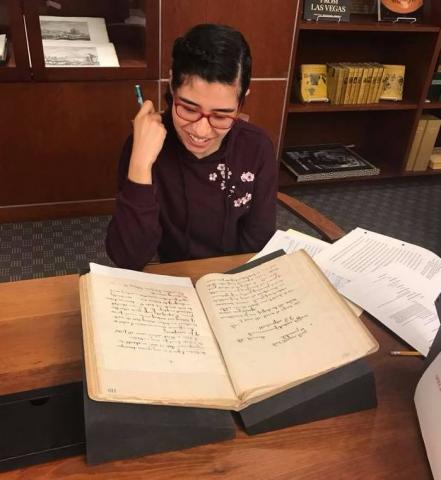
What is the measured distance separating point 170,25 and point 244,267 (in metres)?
1.47

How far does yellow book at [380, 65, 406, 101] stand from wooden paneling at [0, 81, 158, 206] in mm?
1338

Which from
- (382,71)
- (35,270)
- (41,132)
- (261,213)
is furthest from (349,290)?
(382,71)

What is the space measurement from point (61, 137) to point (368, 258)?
1574mm

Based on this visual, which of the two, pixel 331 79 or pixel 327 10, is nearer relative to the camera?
pixel 327 10

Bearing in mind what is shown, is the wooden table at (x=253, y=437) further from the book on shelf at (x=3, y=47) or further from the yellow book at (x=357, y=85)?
the yellow book at (x=357, y=85)

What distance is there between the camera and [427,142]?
286cm

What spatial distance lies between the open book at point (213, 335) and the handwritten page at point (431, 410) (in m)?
0.08

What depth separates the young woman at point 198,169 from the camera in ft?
3.10

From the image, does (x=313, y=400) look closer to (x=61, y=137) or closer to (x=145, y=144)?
(x=145, y=144)

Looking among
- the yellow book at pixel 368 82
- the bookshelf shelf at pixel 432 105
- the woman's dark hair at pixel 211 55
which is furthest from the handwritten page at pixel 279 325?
the bookshelf shelf at pixel 432 105

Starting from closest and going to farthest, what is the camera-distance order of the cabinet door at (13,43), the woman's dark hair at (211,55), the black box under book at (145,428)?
the black box under book at (145,428) < the woman's dark hair at (211,55) < the cabinet door at (13,43)

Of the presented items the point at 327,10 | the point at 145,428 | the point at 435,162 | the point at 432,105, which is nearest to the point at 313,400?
the point at 145,428

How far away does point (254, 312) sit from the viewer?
76cm

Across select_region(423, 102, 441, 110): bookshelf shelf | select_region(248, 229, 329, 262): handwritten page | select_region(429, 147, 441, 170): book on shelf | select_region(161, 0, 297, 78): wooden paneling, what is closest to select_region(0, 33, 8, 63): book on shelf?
select_region(161, 0, 297, 78): wooden paneling
